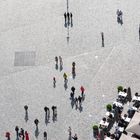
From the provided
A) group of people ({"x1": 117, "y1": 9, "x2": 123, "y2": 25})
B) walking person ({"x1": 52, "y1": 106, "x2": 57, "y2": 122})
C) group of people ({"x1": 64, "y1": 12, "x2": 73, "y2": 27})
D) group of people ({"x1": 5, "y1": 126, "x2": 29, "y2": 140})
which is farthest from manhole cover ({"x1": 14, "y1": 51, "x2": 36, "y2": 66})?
group of people ({"x1": 117, "y1": 9, "x2": 123, "y2": 25})

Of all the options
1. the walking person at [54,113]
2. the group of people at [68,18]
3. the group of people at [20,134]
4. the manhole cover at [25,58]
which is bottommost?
the group of people at [20,134]

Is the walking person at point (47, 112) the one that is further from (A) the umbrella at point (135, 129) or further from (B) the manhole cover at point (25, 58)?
(A) the umbrella at point (135, 129)

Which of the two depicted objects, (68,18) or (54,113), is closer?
(54,113)

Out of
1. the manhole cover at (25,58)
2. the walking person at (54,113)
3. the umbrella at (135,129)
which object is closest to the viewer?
the umbrella at (135,129)

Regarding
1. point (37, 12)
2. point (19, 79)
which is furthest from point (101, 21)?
point (19, 79)

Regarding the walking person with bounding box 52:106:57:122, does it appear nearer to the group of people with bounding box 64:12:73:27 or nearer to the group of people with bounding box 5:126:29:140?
the group of people with bounding box 5:126:29:140

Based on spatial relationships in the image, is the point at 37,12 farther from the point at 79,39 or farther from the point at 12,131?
the point at 12,131

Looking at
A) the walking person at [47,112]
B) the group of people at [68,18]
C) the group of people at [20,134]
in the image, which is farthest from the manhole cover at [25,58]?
the group of people at [20,134]

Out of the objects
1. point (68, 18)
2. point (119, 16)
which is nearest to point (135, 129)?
point (119, 16)

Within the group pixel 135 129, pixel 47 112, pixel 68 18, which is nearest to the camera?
pixel 135 129

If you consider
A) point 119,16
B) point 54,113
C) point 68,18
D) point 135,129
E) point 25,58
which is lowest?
point 135,129

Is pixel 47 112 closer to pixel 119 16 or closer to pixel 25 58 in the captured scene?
pixel 25 58
